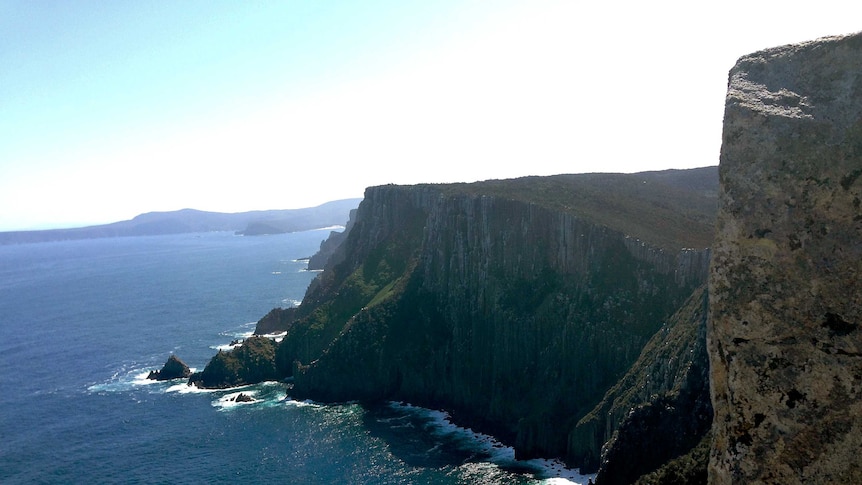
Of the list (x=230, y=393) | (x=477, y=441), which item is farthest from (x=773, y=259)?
(x=230, y=393)

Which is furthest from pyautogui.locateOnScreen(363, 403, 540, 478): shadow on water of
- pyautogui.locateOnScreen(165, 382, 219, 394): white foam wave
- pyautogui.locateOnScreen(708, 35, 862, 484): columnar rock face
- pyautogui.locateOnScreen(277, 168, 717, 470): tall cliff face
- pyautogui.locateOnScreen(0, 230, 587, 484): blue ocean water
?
pyautogui.locateOnScreen(708, 35, 862, 484): columnar rock face

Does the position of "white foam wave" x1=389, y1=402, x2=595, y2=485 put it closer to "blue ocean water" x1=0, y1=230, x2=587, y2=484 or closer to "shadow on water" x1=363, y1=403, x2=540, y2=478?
"shadow on water" x1=363, y1=403, x2=540, y2=478

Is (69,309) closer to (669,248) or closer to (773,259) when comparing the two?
(669,248)

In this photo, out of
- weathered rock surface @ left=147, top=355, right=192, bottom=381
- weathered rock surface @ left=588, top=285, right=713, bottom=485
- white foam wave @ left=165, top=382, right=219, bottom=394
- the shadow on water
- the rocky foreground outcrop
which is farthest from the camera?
weathered rock surface @ left=147, top=355, right=192, bottom=381

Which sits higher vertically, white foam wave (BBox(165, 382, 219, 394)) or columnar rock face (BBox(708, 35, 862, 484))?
columnar rock face (BBox(708, 35, 862, 484))

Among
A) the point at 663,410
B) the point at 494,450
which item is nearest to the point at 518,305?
the point at 494,450

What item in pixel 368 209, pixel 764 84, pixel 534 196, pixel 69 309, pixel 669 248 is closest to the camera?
pixel 764 84

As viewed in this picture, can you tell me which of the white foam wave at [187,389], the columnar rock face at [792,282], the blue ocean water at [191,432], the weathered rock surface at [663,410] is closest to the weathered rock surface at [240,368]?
the white foam wave at [187,389]
